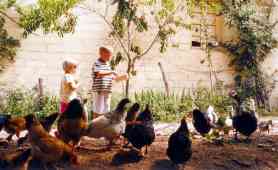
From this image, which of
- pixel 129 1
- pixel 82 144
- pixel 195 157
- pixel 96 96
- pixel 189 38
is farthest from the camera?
pixel 189 38

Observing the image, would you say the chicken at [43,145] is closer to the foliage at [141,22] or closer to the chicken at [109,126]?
the chicken at [109,126]

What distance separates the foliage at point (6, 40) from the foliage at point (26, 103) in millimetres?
950

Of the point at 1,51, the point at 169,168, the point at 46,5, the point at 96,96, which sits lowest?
the point at 169,168

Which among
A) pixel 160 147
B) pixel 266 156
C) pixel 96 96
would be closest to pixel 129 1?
pixel 96 96

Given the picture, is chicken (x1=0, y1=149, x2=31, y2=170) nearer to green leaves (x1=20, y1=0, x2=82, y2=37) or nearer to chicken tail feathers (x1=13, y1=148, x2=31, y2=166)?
chicken tail feathers (x1=13, y1=148, x2=31, y2=166)

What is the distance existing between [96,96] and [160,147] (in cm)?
140

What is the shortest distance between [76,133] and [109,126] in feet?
1.56

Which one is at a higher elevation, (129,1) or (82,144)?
(129,1)

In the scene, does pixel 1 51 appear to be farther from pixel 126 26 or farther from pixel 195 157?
pixel 195 157

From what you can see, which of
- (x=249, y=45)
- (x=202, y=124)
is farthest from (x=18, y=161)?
(x=249, y=45)

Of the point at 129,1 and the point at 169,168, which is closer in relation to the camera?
the point at 169,168

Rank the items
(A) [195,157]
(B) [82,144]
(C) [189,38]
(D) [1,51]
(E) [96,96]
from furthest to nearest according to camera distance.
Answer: (C) [189,38], (D) [1,51], (E) [96,96], (B) [82,144], (A) [195,157]

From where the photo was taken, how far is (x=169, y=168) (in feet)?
19.0

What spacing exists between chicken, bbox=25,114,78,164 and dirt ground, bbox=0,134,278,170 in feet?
0.89
